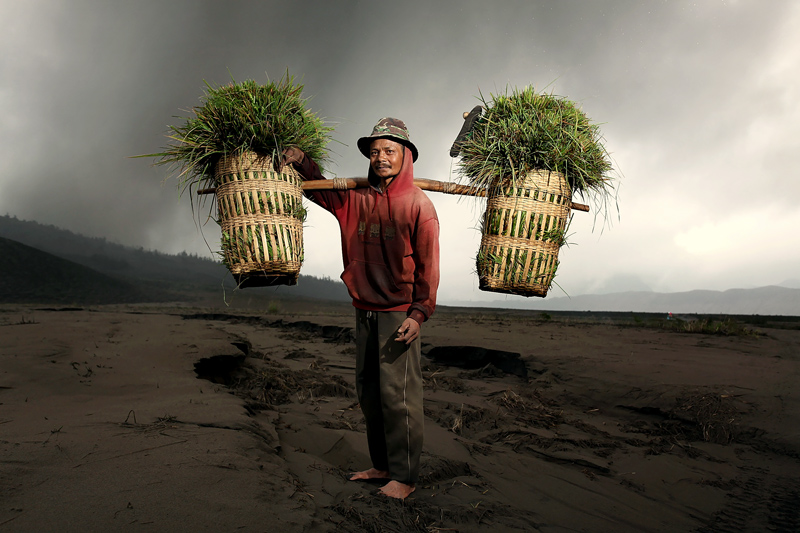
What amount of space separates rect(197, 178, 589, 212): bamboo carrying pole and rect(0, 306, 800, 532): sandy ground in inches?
68.4

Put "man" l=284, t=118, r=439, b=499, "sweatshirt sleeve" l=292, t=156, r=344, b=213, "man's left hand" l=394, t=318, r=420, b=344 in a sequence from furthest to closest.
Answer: "sweatshirt sleeve" l=292, t=156, r=344, b=213 → "man" l=284, t=118, r=439, b=499 → "man's left hand" l=394, t=318, r=420, b=344

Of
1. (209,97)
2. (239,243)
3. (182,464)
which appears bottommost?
(182,464)

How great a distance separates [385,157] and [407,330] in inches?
42.4

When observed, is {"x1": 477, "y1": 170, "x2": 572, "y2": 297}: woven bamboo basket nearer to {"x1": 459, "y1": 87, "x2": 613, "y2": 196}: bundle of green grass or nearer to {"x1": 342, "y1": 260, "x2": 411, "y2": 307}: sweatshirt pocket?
{"x1": 459, "y1": 87, "x2": 613, "y2": 196}: bundle of green grass

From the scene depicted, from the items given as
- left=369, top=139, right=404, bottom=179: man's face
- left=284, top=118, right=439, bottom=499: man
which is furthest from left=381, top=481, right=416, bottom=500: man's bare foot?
left=369, top=139, right=404, bottom=179: man's face

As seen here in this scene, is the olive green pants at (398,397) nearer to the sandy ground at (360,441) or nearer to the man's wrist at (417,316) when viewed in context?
the man's wrist at (417,316)

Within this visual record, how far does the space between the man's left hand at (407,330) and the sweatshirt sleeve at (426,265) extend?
0.10 meters

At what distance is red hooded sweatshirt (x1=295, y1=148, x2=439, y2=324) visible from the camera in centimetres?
280

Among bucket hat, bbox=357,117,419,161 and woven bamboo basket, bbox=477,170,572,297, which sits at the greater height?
bucket hat, bbox=357,117,419,161

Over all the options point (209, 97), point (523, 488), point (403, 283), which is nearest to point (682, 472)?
point (523, 488)

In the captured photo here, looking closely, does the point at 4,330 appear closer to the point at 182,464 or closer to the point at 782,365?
the point at 182,464

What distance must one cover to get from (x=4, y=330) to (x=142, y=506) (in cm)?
636

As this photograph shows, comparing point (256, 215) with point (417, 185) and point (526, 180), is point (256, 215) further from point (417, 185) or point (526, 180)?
point (526, 180)

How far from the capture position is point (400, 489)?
274 cm
